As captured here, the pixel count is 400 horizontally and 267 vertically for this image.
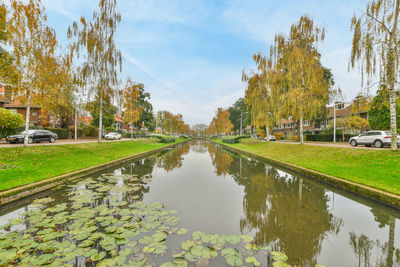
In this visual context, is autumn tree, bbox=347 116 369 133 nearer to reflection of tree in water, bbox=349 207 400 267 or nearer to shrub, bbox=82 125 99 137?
reflection of tree in water, bbox=349 207 400 267

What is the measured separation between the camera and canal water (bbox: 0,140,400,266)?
3467 mm

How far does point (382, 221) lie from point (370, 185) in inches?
111

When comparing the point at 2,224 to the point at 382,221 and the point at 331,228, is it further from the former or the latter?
the point at 382,221

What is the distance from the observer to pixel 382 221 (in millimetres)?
4770

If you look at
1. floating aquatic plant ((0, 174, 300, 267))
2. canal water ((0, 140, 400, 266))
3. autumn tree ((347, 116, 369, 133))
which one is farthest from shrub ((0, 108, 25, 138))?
autumn tree ((347, 116, 369, 133))

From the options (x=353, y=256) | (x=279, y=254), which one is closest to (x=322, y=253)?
(x=353, y=256)

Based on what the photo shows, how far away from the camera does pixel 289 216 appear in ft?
16.5

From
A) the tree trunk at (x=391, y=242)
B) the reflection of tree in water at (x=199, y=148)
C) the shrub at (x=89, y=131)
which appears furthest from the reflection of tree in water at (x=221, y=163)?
the shrub at (x=89, y=131)

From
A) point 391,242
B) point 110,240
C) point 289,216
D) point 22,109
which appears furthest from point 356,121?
point 22,109

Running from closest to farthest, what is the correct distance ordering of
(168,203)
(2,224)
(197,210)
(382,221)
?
(2,224) → (382,221) → (197,210) → (168,203)

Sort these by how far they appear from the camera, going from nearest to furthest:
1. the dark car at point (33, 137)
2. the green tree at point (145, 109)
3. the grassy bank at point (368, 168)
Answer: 1. the grassy bank at point (368, 168)
2. the dark car at point (33, 137)
3. the green tree at point (145, 109)

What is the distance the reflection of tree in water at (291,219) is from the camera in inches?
140

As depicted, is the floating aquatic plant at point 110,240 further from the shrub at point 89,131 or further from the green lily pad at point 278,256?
the shrub at point 89,131

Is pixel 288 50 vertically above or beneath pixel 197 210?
above
